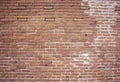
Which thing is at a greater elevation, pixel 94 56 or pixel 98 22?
pixel 98 22

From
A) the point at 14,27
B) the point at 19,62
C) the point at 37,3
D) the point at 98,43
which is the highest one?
the point at 37,3

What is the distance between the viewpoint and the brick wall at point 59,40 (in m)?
3.91

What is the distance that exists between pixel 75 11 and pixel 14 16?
54.1 inches

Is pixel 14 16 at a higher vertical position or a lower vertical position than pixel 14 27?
higher

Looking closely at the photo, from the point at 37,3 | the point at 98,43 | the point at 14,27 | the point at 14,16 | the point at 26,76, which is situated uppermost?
the point at 37,3

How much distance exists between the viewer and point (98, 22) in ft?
13.2

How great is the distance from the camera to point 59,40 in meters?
3.98

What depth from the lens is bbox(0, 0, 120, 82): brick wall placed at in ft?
12.8

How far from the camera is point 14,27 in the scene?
4.02 m

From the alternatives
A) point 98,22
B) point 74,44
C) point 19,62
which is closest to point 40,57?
point 19,62

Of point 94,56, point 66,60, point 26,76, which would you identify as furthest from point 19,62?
point 94,56

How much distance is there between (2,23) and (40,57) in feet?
3.76

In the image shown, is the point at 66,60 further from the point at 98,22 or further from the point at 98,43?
the point at 98,22

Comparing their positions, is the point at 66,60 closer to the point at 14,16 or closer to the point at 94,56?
the point at 94,56
